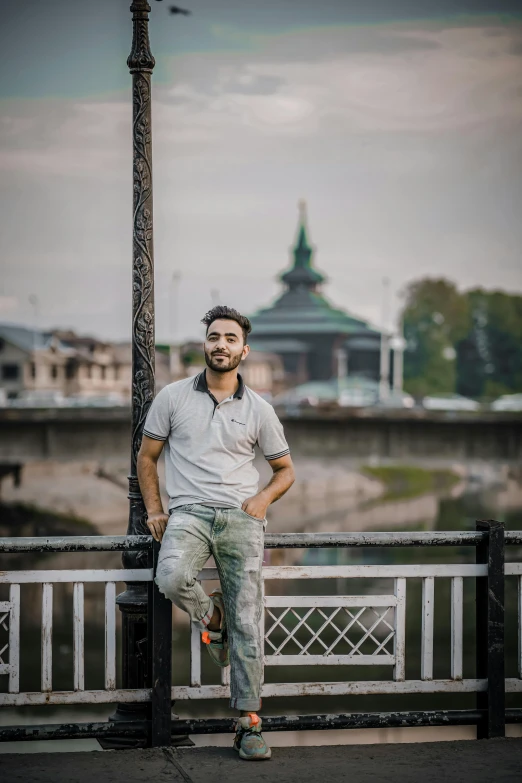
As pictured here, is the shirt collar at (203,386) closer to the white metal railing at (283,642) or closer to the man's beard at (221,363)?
the man's beard at (221,363)

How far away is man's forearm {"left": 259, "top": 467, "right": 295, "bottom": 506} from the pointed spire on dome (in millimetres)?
139376

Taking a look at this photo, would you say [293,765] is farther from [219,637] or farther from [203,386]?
[203,386]

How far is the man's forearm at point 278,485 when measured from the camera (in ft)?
16.9

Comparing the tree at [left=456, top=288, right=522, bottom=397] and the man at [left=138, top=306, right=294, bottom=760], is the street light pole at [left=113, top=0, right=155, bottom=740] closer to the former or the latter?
the man at [left=138, top=306, right=294, bottom=760]

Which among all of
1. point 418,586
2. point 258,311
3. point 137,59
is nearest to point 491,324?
point 258,311

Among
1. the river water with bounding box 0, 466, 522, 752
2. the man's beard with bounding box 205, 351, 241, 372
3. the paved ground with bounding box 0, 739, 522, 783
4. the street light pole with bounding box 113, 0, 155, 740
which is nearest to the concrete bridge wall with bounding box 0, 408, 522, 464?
the river water with bounding box 0, 466, 522, 752

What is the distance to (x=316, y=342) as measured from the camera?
428ft

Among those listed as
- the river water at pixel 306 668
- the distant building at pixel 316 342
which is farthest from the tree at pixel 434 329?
the river water at pixel 306 668

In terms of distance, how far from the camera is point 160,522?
200 inches

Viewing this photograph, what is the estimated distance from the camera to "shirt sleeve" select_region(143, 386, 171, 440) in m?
5.14

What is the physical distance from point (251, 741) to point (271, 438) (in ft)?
4.98

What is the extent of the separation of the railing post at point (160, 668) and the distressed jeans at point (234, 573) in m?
0.23

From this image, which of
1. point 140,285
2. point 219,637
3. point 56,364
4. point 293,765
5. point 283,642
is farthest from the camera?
point 56,364

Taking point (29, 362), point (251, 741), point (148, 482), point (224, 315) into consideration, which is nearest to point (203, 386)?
point (224, 315)
